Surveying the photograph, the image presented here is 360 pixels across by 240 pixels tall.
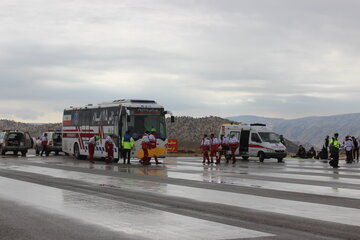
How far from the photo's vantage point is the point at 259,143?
36.9m

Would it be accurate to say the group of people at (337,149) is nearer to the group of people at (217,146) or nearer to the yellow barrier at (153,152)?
the group of people at (217,146)

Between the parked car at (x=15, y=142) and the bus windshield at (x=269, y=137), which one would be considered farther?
the parked car at (x=15, y=142)

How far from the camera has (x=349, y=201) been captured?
1348cm

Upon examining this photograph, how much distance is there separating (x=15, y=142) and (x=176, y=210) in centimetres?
3431

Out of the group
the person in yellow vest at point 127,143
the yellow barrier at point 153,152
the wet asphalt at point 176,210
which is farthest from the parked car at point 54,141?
the wet asphalt at point 176,210

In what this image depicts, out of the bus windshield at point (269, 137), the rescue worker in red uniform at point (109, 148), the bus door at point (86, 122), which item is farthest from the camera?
the bus windshield at point (269, 137)

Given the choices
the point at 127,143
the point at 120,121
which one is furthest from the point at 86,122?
the point at 127,143

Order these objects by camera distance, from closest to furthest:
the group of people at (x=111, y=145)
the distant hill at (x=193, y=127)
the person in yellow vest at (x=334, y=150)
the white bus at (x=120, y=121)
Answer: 1. the person in yellow vest at (x=334, y=150)
2. the group of people at (x=111, y=145)
3. the white bus at (x=120, y=121)
4. the distant hill at (x=193, y=127)

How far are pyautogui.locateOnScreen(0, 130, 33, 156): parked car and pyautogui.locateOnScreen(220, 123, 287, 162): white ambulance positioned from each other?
1454 centimetres

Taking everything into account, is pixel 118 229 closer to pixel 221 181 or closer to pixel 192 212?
pixel 192 212

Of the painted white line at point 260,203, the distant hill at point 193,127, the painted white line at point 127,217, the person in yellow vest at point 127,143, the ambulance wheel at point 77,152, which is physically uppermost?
the distant hill at point 193,127

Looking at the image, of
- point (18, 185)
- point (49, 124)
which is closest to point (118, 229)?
point (18, 185)

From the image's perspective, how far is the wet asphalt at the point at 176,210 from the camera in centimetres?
901

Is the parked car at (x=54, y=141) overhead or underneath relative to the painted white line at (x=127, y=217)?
overhead
